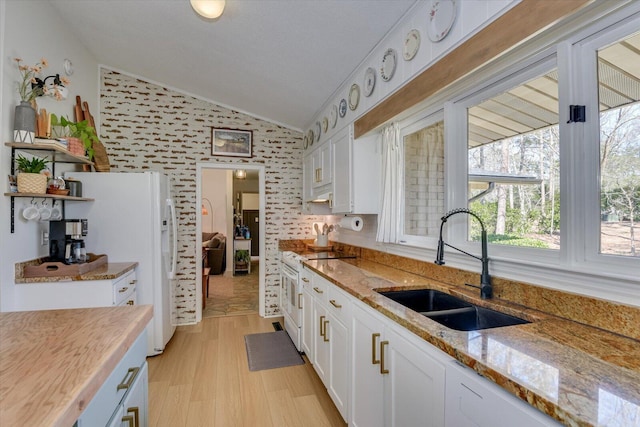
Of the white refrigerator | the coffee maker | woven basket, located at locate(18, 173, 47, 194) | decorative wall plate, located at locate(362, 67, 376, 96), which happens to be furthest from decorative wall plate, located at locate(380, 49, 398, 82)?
the coffee maker

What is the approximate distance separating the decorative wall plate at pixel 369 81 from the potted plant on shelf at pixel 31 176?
2521 millimetres

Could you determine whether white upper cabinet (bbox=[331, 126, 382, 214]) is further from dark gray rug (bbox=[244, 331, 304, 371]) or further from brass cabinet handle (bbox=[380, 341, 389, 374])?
dark gray rug (bbox=[244, 331, 304, 371])

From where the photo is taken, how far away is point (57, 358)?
821 mm

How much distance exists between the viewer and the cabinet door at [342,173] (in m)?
2.75

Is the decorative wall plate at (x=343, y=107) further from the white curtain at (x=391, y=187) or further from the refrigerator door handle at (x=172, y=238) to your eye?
the refrigerator door handle at (x=172, y=238)

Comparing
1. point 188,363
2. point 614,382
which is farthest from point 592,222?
point 188,363

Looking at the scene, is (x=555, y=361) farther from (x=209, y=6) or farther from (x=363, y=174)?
(x=209, y=6)

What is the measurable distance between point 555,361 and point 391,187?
163 centimetres

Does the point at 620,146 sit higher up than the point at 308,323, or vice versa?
the point at 620,146

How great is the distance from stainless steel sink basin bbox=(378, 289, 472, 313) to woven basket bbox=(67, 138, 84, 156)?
103 inches

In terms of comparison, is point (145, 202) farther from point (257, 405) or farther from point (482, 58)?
point (482, 58)

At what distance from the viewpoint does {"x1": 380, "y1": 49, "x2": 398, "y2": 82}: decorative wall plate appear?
2088 mm

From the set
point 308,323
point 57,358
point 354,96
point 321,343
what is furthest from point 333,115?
point 57,358

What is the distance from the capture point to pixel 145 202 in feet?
10.1
